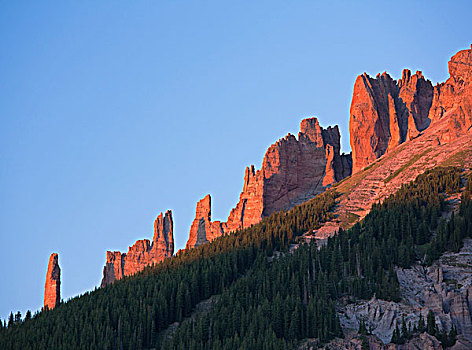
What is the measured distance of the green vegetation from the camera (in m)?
142

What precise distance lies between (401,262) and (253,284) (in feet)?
109

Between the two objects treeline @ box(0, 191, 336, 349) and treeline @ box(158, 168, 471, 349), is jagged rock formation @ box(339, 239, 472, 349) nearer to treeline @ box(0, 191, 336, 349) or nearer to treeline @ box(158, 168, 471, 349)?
treeline @ box(158, 168, 471, 349)

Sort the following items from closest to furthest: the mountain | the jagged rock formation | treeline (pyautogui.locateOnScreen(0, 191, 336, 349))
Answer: the jagged rock formation → the mountain → treeline (pyautogui.locateOnScreen(0, 191, 336, 349))

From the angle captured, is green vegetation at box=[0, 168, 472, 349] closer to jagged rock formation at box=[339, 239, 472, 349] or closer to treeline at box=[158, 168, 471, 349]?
treeline at box=[158, 168, 471, 349]

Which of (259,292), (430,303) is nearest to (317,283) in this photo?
(259,292)

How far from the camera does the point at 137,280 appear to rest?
188875 mm

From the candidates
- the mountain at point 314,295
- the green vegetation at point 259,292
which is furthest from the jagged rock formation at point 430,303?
the green vegetation at point 259,292

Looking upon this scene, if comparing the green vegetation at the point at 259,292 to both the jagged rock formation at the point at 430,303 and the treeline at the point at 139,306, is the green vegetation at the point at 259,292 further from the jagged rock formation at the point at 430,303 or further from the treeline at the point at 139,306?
the jagged rock formation at the point at 430,303

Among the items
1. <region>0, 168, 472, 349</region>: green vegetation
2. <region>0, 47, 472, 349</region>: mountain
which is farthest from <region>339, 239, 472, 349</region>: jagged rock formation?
<region>0, 168, 472, 349</region>: green vegetation

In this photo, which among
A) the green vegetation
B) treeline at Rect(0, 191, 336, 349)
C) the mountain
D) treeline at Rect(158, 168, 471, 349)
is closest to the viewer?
the mountain

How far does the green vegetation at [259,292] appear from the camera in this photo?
142 meters

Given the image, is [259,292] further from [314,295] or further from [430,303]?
[430,303]

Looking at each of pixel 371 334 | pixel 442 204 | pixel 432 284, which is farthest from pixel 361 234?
pixel 371 334

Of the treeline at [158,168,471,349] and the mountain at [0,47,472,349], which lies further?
the treeline at [158,168,471,349]
